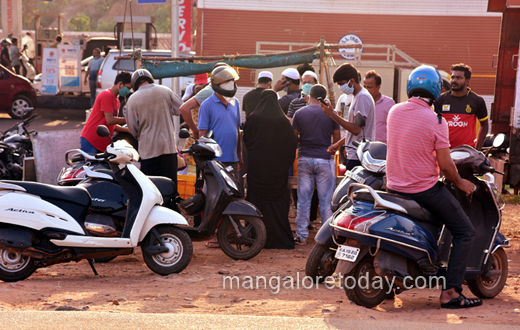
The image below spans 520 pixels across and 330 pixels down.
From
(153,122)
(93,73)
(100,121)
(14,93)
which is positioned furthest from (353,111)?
(93,73)

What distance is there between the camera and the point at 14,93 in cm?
1809

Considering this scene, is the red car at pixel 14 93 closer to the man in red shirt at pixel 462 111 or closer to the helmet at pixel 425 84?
the man in red shirt at pixel 462 111

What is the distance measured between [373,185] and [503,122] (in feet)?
15.8

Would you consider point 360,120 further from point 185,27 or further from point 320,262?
point 185,27

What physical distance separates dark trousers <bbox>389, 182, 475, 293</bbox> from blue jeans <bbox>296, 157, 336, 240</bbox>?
2.58 meters

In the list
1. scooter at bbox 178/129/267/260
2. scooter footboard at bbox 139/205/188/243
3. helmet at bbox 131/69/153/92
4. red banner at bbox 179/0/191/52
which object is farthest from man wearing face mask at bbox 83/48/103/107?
scooter footboard at bbox 139/205/188/243

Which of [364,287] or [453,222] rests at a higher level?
[453,222]

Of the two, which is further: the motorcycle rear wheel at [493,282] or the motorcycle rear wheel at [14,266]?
the motorcycle rear wheel at [14,266]

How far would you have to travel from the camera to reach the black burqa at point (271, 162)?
7266 mm

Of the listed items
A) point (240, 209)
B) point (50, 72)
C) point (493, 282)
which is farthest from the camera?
point (50, 72)

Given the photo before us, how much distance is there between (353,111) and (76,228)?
3233 mm

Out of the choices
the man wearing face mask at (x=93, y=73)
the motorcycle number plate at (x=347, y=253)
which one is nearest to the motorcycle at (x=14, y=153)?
the motorcycle number plate at (x=347, y=253)

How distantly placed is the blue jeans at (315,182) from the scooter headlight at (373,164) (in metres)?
1.50

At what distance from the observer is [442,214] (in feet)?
15.9
